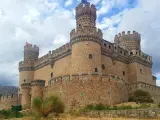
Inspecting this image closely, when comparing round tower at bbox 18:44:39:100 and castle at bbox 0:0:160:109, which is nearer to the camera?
castle at bbox 0:0:160:109

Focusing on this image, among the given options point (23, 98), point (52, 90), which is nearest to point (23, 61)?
point (23, 98)

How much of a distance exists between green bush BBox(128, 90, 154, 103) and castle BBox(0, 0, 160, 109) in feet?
2.69

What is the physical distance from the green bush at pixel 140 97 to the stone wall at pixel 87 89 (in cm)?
340

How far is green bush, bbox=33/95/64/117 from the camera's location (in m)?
18.6

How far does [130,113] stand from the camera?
59.4ft

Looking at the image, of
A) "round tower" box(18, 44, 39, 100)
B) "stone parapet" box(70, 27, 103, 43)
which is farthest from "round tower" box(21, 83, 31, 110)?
"stone parapet" box(70, 27, 103, 43)

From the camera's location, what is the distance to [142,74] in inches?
1511

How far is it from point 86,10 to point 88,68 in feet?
27.8

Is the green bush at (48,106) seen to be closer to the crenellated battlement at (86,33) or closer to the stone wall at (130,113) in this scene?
the stone wall at (130,113)

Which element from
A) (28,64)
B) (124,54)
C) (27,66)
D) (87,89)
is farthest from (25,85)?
(87,89)

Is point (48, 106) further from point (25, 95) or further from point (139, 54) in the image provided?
point (139, 54)

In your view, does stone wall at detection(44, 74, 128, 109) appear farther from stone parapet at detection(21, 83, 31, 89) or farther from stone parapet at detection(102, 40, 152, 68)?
stone parapet at detection(21, 83, 31, 89)

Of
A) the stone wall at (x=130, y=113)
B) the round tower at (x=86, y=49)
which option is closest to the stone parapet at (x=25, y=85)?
the round tower at (x=86, y=49)

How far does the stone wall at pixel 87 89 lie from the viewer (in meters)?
26.0
